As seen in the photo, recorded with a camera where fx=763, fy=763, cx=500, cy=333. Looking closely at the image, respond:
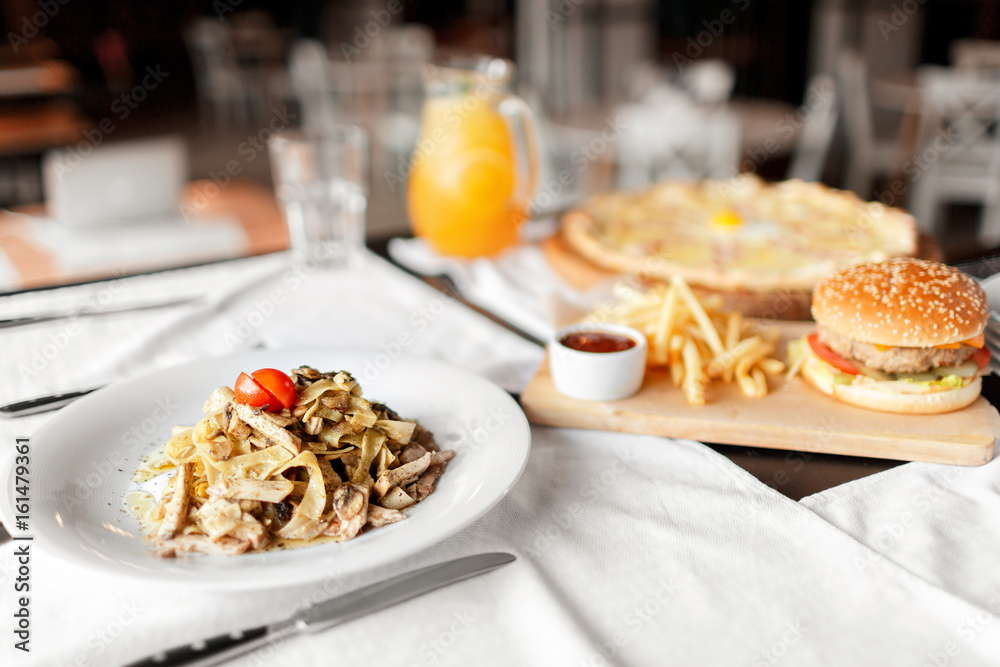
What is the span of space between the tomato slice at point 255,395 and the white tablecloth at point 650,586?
1.04ft

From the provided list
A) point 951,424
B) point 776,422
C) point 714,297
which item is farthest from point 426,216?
point 951,424

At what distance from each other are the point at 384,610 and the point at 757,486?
714 mm

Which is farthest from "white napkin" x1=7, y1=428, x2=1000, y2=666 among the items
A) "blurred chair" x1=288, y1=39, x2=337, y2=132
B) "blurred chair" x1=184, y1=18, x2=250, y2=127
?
"blurred chair" x1=184, y1=18, x2=250, y2=127

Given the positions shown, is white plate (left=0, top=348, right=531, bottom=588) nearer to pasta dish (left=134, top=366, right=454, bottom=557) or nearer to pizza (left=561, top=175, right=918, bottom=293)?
pasta dish (left=134, top=366, right=454, bottom=557)

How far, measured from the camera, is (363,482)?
1.27m

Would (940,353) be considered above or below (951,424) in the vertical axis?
above

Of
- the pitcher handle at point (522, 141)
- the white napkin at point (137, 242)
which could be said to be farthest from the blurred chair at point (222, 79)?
the pitcher handle at point (522, 141)

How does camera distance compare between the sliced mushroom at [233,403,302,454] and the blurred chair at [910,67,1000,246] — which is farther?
the blurred chair at [910,67,1000,246]

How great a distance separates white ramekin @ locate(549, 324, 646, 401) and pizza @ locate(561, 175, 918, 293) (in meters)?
0.78

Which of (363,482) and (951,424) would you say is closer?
(363,482)

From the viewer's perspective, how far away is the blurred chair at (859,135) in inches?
292

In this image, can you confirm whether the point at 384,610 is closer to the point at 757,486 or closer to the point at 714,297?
the point at 757,486

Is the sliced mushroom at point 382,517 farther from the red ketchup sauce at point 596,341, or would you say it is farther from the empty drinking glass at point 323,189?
the empty drinking glass at point 323,189

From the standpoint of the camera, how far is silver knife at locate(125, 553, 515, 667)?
0.99 metres
